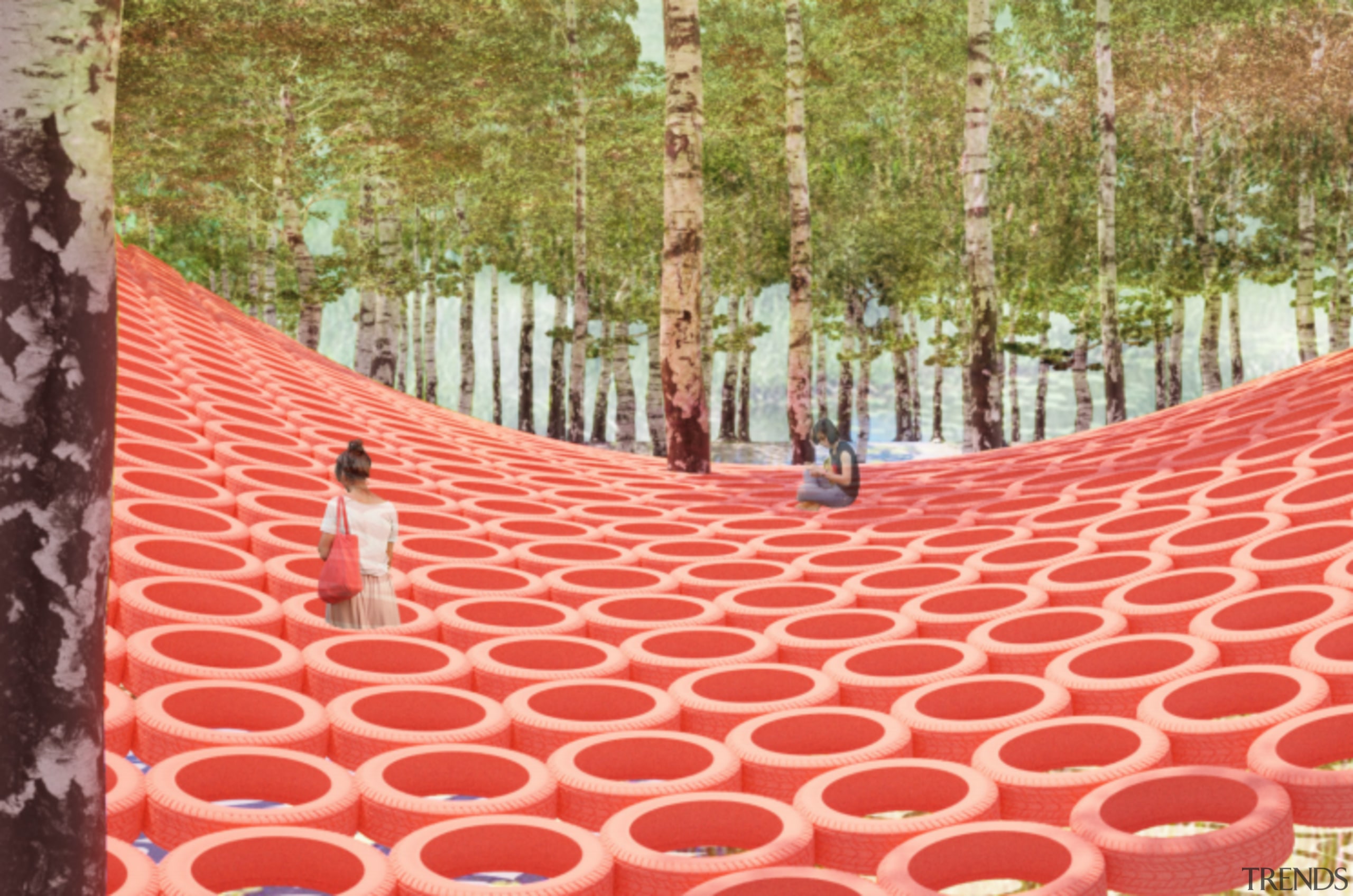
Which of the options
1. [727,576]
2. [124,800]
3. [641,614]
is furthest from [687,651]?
[124,800]

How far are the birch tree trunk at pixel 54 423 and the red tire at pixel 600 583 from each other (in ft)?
17.3

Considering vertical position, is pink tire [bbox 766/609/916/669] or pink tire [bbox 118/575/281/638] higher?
pink tire [bbox 118/575/281/638]

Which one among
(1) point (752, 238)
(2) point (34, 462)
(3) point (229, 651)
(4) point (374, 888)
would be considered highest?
(1) point (752, 238)

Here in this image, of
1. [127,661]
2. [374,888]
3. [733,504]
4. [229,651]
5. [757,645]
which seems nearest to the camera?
[374,888]

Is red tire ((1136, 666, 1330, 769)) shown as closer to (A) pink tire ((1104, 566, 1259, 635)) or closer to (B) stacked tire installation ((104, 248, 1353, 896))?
(B) stacked tire installation ((104, 248, 1353, 896))

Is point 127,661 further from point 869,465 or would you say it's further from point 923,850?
point 869,465

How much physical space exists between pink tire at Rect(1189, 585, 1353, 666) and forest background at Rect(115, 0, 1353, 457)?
681 inches

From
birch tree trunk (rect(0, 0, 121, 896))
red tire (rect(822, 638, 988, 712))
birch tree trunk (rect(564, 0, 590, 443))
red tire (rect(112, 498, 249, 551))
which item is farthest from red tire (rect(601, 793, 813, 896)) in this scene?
birch tree trunk (rect(564, 0, 590, 443))

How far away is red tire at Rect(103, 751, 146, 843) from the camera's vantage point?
4.41m

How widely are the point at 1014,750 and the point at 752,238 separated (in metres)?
33.0

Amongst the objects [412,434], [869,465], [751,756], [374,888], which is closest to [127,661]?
[374,888]

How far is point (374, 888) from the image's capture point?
4.12 metres

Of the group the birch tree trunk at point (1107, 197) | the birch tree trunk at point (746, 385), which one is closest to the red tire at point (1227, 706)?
the birch tree trunk at point (1107, 197)

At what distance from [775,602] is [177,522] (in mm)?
4514
